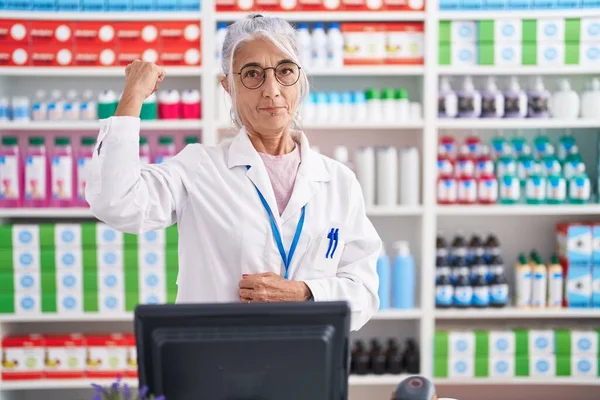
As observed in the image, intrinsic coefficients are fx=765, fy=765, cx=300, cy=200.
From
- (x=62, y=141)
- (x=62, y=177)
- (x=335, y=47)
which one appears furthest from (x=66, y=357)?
(x=335, y=47)

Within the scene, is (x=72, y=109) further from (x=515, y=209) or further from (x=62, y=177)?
(x=515, y=209)

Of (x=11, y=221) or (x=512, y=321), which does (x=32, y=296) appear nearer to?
(x=11, y=221)

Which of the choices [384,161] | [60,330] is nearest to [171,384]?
[384,161]

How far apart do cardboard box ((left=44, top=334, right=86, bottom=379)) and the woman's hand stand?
2488 mm

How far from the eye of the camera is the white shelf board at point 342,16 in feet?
12.2

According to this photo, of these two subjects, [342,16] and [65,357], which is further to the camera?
[65,357]

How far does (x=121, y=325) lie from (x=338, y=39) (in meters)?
1.95

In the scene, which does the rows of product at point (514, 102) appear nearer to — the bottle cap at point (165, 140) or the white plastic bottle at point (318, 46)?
the white plastic bottle at point (318, 46)

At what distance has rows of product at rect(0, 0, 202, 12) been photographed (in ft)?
12.2

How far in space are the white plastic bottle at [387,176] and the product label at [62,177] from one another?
4.98 feet

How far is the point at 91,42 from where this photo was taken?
12.2 ft

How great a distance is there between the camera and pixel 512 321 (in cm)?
425

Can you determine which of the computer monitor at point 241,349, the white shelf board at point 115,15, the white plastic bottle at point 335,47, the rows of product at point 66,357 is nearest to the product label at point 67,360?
the rows of product at point 66,357

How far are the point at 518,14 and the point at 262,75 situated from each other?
2.27 metres
